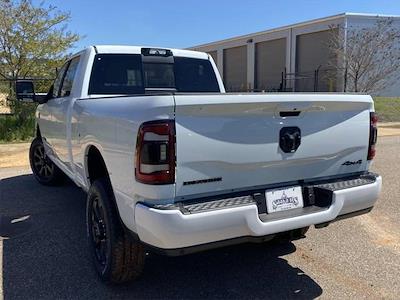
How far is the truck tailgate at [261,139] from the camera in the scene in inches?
115

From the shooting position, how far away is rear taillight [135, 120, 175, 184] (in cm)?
281

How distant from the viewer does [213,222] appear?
2.89m

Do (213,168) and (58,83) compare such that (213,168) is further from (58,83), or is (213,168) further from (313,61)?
(313,61)

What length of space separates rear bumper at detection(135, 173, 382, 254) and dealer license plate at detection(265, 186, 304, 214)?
1.9 inches

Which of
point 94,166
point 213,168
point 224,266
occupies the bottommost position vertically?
point 224,266

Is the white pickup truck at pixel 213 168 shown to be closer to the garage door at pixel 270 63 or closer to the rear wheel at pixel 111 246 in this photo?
the rear wheel at pixel 111 246

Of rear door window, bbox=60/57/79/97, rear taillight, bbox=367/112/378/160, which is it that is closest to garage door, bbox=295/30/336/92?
rear door window, bbox=60/57/79/97

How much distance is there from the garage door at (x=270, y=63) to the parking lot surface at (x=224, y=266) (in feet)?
102

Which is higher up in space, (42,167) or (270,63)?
(270,63)

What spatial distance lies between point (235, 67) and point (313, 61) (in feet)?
36.1

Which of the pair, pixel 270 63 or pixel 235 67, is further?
pixel 235 67

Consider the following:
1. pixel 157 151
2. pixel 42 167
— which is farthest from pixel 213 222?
pixel 42 167

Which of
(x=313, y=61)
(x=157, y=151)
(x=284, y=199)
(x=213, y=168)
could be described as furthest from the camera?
(x=313, y=61)

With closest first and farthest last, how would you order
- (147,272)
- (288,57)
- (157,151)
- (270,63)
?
(157,151) < (147,272) < (288,57) < (270,63)
